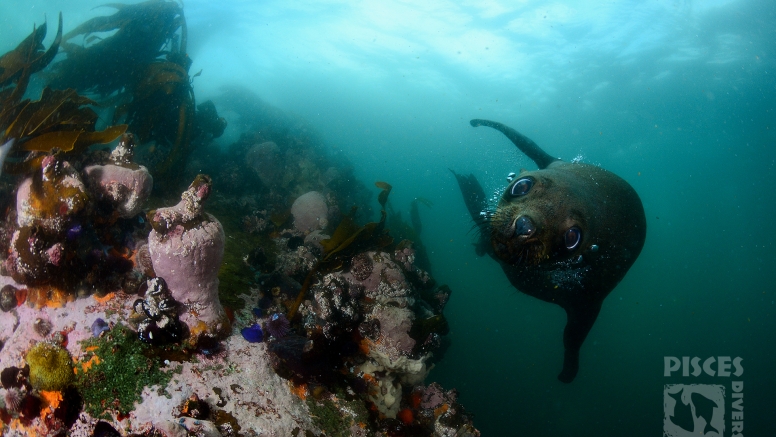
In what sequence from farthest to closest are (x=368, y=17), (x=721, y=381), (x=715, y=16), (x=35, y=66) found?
(x=368, y=17) < (x=721, y=381) < (x=715, y=16) < (x=35, y=66)

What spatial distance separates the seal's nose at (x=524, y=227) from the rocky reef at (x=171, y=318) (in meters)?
1.80

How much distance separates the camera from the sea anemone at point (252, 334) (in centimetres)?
318

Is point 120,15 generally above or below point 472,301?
above

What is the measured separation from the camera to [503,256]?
2.89 metres

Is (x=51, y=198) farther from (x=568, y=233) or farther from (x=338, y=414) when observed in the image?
(x=568, y=233)

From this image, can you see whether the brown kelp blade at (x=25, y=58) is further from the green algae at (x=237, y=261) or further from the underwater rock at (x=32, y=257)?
the underwater rock at (x=32, y=257)

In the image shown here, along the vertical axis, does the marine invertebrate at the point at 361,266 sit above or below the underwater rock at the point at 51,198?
below

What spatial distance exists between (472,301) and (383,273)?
86.4 ft

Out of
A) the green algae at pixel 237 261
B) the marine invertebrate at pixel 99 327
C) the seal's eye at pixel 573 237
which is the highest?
the seal's eye at pixel 573 237

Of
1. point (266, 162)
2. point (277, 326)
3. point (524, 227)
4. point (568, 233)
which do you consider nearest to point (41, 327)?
point (277, 326)

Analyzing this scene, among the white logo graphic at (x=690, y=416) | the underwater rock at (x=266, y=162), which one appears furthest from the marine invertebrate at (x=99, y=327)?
the white logo graphic at (x=690, y=416)

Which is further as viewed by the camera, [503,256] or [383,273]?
[383,273]

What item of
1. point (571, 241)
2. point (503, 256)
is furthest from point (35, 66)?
point (571, 241)

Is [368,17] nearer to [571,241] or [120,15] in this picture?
[120,15]
